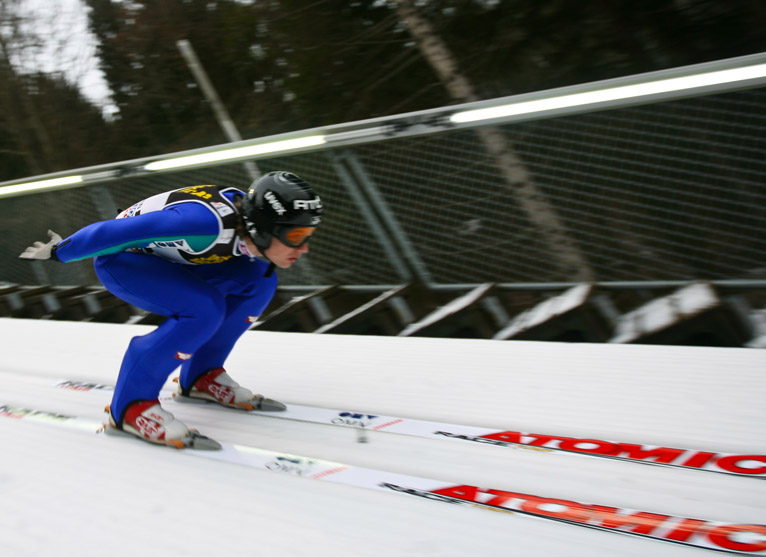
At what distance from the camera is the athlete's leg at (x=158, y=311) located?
2.00 meters

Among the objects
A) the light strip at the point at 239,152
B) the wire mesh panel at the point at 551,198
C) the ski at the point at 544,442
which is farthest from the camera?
the light strip at the point at 239,152

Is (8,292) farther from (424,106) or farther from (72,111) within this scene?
(72,111)

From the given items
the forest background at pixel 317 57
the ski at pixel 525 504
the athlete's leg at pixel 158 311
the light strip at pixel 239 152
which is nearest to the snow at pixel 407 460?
the ski at pixel 525 504

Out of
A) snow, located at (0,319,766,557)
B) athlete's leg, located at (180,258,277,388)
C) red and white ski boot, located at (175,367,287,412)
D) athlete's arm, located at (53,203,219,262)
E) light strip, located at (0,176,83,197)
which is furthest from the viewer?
light strip, located at (0,176,83,197)

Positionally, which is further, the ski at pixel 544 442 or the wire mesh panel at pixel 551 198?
the wire mesh panel at pixel 551 198

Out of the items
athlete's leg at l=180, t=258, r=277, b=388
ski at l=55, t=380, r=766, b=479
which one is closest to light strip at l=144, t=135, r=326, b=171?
athlete's leg at l=180, t=258, r=277, b=388

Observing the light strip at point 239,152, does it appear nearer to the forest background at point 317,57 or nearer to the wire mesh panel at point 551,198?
the wire mesh panel at point 551,198

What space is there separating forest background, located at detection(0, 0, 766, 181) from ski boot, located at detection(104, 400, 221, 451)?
394 centimetres

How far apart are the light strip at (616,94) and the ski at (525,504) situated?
1845 mm

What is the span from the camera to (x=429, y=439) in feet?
6.49

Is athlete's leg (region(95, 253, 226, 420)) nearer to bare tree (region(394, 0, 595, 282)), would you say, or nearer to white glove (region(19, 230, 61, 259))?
white glove (region(19, 230, 61, 259))

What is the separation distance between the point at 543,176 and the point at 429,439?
212 centimetres

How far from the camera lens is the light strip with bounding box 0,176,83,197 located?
4.74 m

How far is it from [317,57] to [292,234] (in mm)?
5182
